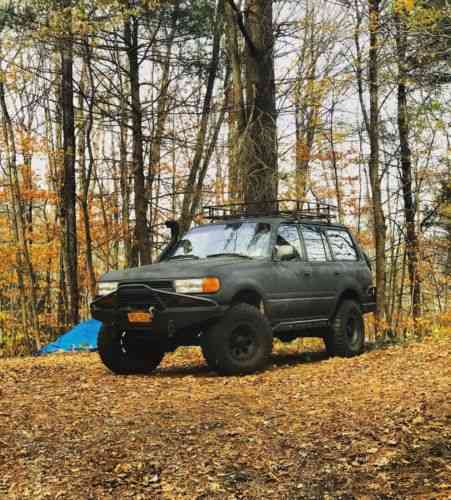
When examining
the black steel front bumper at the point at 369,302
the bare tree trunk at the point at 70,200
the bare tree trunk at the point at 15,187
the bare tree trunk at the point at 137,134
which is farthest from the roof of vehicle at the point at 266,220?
the bare tree trunk at the point at 15,187

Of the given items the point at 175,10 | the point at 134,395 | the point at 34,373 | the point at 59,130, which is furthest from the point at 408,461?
the point at 59,130

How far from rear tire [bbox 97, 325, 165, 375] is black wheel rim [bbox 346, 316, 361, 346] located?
9.88 ft

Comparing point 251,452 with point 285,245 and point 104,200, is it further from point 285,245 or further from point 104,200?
point 104,200

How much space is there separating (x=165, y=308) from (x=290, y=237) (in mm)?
2552

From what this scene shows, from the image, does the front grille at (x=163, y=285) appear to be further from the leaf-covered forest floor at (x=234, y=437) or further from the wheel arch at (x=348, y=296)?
the wheel arch at (x=348, y=296)

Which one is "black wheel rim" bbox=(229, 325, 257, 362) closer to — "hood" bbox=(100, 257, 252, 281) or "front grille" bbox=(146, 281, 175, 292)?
"hood" bbox=(100, 257, 252, 281)

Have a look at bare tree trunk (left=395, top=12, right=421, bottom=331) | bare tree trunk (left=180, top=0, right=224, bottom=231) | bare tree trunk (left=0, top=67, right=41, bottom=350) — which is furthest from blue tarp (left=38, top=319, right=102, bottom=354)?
bare tree trunk (left=395, top=12, right=421, bottom=331)

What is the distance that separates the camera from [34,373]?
31.1 ft

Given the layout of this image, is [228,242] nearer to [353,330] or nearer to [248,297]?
[248,297]

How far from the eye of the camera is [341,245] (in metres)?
10.9

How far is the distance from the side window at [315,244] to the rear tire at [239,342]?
6.12 feet

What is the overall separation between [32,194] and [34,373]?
15.8 m

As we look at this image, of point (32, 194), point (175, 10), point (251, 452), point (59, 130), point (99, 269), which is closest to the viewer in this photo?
point (251, 452)

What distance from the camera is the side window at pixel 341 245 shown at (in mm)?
10711
